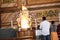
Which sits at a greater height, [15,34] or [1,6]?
[1,6]

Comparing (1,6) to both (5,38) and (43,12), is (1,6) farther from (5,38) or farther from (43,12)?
(5,38)

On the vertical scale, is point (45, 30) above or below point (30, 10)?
below

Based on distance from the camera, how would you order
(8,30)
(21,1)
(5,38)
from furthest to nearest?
(21,1) < (8,30) < (5,38)

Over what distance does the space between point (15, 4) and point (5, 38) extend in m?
5.84

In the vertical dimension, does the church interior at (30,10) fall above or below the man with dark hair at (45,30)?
above

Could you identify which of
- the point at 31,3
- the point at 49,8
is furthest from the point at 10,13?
the point at 49,8

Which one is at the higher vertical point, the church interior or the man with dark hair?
the church interior

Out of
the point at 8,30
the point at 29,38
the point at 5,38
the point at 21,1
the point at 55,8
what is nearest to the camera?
the point at 29,38

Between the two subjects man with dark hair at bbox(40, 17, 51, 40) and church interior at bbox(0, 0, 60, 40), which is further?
church interior at bbox(0, 0, 60, 40)

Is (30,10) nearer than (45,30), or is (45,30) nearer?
(45,30)

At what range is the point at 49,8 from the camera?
12984mm

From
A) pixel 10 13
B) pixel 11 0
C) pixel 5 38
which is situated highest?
pixel 11 0

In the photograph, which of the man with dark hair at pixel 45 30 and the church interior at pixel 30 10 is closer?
the man with dark hair at pixel 45 30

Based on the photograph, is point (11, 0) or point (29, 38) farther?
point (11, 0)
